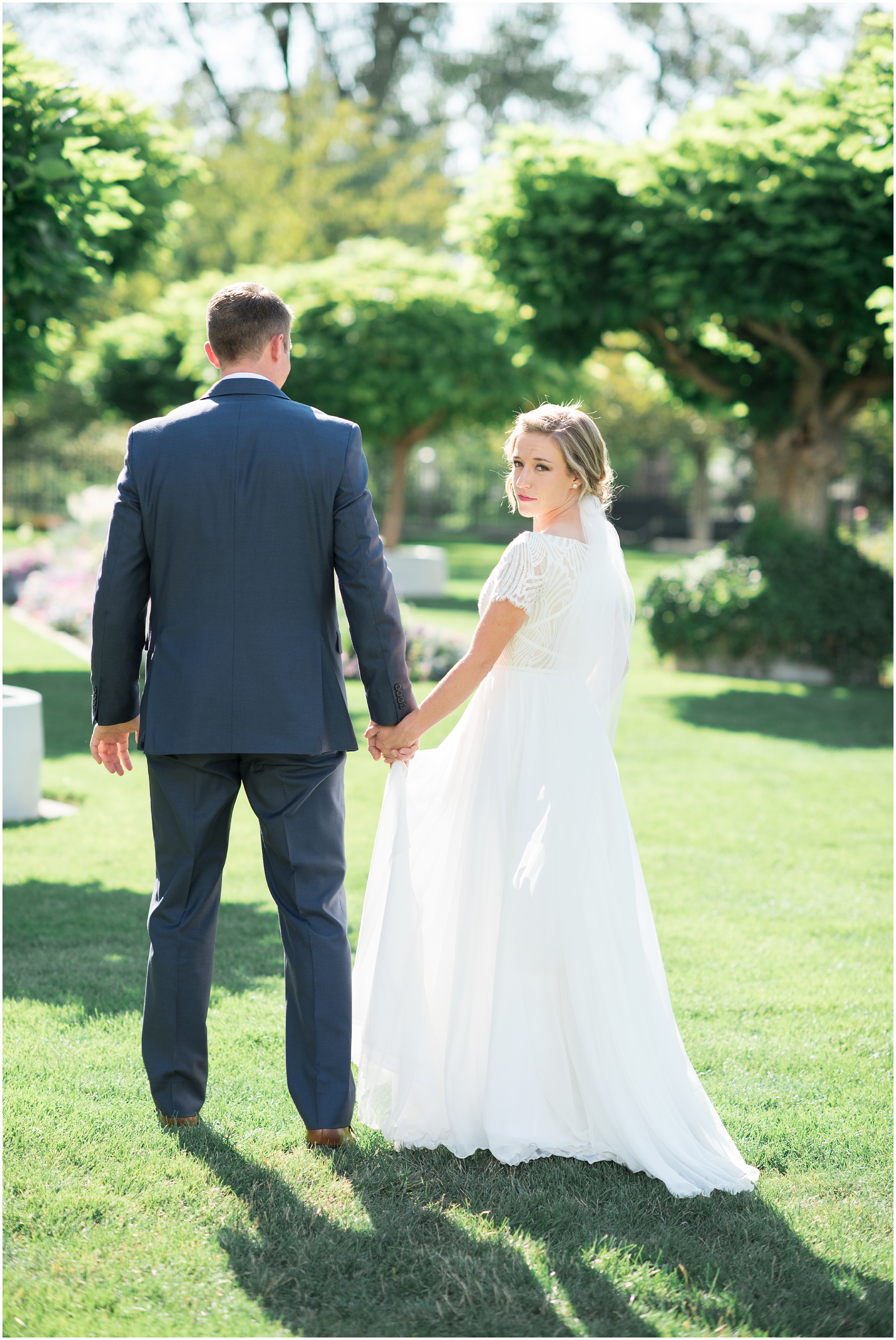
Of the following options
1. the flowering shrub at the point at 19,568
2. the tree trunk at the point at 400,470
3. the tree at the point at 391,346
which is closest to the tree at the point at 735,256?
the tree at the point at 391,346

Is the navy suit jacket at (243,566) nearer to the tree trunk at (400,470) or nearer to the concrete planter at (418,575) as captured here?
the concrete planter at (418,575)

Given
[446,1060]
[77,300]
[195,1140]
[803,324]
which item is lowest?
[195,1140]

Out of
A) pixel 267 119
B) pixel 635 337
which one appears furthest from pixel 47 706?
pixel 267 119

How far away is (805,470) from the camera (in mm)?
13539

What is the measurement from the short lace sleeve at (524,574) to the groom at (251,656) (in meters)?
0.31

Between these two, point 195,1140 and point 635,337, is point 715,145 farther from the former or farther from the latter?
point 195,1140

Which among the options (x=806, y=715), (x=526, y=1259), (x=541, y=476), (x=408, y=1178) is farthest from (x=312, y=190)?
(x=526, y=1259)

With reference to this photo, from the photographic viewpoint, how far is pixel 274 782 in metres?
3.03

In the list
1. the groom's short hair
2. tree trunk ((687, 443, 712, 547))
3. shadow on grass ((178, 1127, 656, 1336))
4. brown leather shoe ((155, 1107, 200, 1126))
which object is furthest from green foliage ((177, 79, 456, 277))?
shadow on grass ((178, 1127, 656, 1336))

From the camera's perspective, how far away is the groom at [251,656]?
295cm

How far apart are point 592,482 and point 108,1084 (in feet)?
7.42

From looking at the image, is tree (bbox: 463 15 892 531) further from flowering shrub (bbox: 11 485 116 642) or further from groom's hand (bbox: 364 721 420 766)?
groom's hand (bbox: 364 721 420 766)

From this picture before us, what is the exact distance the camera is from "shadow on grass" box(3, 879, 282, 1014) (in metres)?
4.27

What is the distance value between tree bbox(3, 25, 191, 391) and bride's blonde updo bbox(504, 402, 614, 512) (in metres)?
3.31
